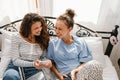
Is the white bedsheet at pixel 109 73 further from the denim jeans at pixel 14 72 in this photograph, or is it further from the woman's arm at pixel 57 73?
the denim jeans at pixel 14 72

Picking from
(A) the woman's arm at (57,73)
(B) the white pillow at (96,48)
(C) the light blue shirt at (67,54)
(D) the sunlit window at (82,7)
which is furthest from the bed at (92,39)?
(A) the woman's arm at (57,73)

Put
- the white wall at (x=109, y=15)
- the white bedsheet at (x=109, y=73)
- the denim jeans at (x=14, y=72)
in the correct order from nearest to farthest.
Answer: the denim jeans at (x=14, y=72), the white bedsheet at (x=109, y=73), the white wall at (x=109, y=15)

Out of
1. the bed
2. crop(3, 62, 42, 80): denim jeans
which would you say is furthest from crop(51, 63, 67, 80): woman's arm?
the bed

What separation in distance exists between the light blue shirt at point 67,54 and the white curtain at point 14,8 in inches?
21.6

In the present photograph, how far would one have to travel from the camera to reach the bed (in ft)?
6.04

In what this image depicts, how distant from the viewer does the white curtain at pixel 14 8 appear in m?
1.92

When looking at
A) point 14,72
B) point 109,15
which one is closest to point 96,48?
point 109,15

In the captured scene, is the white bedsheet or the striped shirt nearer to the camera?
the striped shirt

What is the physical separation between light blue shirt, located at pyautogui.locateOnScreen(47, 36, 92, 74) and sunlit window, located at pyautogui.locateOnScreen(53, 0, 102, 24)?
41 cm

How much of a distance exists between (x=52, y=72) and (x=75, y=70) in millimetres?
245

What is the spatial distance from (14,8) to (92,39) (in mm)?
913

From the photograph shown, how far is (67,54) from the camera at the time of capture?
1.61m

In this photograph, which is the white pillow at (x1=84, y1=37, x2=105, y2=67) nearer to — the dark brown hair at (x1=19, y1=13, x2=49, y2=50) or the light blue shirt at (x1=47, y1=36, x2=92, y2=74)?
the light blue shirt at (x1=47, y1=36, x2=92, y2=74)

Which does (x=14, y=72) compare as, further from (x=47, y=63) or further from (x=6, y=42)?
Result: (x=6, y=42)
